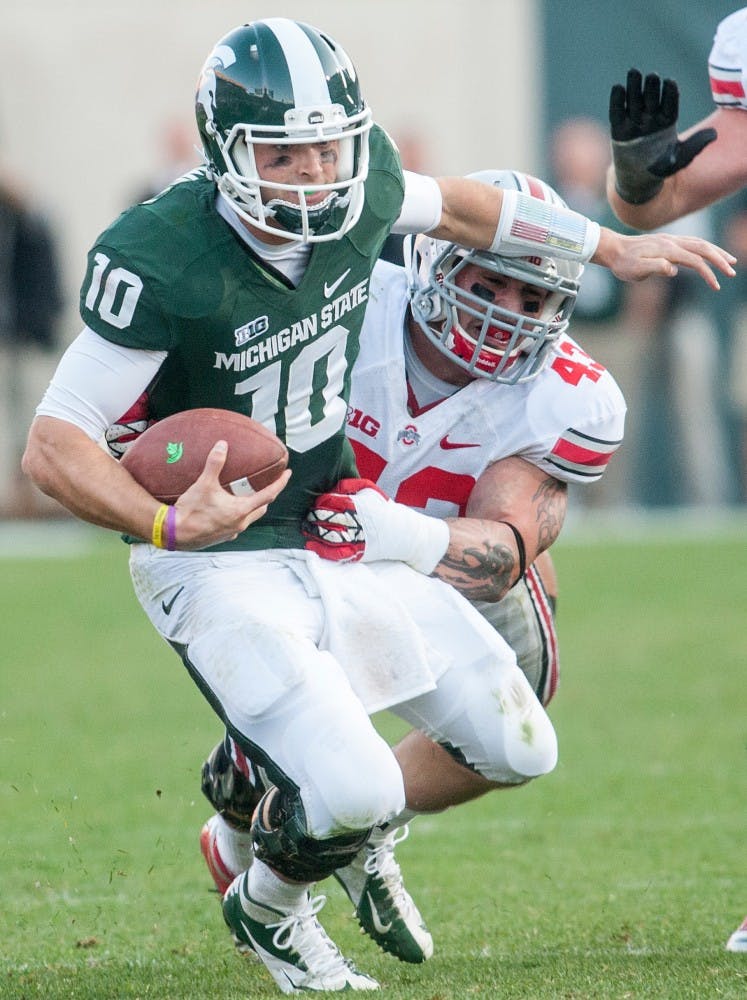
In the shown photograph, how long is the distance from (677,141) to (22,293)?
25.9 feet

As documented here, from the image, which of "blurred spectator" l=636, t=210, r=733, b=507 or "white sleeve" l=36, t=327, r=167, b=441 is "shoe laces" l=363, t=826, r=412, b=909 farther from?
"blurred spectator" l=636, t=210, r=733, b=507

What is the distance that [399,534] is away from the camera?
4000 millimetres

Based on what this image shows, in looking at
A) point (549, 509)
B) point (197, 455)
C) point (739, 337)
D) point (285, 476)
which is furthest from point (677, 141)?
point (739, 337)

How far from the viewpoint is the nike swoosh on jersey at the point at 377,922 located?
4.16m

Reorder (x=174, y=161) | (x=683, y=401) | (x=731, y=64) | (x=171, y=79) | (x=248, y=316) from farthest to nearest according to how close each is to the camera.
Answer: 1. (x=171, y=79)
2. (x=683, y=401)
3. (x=174, y=161)
4. (x=731, y=64)
5. (x=248, y=316)

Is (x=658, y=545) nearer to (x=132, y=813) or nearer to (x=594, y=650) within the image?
(x=594, y=650)

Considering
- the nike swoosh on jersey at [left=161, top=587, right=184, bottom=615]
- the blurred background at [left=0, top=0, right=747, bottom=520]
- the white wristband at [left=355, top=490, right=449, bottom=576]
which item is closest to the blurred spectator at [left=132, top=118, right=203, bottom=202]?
the blurred background at [left=0, top=0, right=747, bottom=520]

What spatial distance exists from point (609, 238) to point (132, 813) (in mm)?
2315

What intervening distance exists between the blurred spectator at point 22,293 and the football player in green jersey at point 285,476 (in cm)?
791

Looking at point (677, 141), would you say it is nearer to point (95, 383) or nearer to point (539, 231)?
point (539, 231)

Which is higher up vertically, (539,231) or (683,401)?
(539,231)

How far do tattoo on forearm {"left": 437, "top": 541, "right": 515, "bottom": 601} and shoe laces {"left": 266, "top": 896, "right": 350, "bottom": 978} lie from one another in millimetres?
810

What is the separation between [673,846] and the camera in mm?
4953

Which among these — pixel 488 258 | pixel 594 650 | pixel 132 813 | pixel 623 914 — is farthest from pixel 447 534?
pixel 594 650
